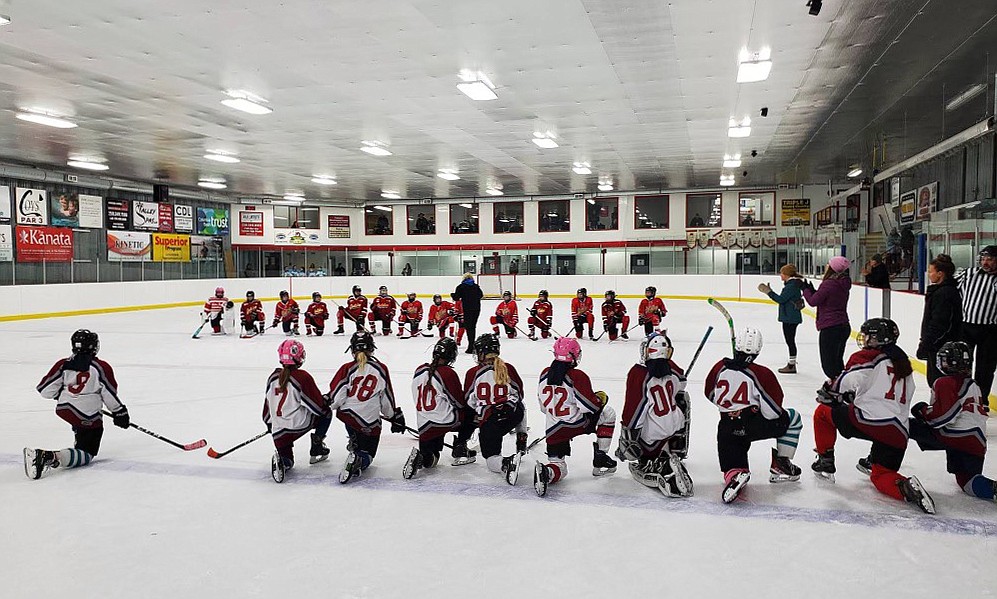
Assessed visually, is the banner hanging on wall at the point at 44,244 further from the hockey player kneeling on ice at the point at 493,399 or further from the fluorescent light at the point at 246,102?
the hockey player kneeling on ice at the point at 493,399

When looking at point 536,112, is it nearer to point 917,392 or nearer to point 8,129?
point 917,392

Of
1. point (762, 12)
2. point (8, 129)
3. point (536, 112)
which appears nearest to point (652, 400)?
point (762, 12)

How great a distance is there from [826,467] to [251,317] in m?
9.57

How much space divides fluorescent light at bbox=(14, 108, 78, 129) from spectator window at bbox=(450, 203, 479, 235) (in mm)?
15065

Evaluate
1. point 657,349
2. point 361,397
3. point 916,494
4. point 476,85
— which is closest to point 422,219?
point 476,85

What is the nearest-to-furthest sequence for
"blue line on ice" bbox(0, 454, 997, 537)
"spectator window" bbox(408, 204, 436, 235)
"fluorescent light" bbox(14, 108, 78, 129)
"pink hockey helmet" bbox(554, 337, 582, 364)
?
"blue line on ice" bbox(0, 454, 997, 537) → "pink hockey helmet" bbox(554, 337, 582, 364) → "fluorescent light" bbox(14, 108, 78, 129) → "spectator window" bbox(408, 204, 436, 235)

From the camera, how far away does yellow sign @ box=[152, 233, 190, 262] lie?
815 inches

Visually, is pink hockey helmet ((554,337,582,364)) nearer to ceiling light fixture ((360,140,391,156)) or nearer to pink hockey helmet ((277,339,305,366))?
pink hockey helmet ((277,339,305,366))

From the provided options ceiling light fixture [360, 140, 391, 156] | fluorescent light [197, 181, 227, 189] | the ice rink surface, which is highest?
fluorescent light [197, 181, 227, 189]

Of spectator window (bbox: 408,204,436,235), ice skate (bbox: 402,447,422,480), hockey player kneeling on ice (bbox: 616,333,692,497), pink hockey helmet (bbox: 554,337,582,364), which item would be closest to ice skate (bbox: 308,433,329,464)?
ice skate (bbox: 402,447,422,480)

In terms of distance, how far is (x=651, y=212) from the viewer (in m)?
23.4

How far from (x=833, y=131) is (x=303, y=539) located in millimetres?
12733

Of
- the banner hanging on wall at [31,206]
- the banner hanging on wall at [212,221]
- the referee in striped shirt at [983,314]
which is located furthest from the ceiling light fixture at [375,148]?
the referee in striped shirt at [983,314]

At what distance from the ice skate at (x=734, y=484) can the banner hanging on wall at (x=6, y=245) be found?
18.4 metres
